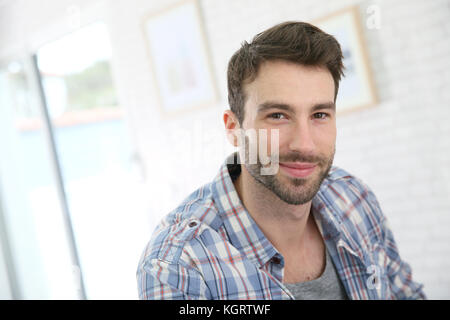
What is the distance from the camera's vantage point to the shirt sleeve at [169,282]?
688 millimetres

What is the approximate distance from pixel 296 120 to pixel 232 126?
0.21m

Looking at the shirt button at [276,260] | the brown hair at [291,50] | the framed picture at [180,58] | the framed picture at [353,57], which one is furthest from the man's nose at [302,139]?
the framed picture at [180,58]

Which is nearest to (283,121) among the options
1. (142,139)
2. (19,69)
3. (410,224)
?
(410,224)

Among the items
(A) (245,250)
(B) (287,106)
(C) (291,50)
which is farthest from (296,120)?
(A) (245,250)

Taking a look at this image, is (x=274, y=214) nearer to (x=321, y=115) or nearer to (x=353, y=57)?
(x=321, y=115)

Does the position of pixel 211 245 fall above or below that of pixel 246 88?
below

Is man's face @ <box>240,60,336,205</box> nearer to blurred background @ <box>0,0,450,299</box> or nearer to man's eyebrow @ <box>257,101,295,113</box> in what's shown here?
man's eyebrow @ <box>257,101,295,113</box>

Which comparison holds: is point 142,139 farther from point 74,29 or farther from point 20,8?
point 20,8

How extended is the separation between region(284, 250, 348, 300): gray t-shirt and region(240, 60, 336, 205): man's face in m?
0.17

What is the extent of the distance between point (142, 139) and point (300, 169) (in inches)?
62.5

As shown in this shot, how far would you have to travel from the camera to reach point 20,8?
2.57 metres

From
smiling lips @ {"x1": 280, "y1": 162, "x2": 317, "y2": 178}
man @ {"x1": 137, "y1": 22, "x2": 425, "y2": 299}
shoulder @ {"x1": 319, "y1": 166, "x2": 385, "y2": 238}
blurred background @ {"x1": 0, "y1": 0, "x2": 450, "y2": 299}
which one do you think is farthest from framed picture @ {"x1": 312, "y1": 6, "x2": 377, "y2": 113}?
smiling lips @ {"x1": 280, "y1": 162, "x2": 317, "y2": 178}

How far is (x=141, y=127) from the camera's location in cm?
223

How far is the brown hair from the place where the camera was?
0.76 m
